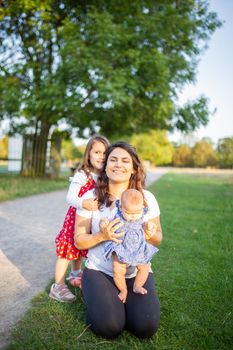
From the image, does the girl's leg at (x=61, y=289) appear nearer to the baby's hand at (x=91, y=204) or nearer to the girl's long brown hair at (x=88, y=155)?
the baby's hand at (x=91, y=204)

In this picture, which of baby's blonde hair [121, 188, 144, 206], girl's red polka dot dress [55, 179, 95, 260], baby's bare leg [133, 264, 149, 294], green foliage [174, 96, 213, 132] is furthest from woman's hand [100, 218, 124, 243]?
green foliage [174, 96, 213, 132]

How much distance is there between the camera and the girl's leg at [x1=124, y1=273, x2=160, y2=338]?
260 cm

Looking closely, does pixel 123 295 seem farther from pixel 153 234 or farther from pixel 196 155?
pixel 196 155

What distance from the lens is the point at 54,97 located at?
12.3 metres

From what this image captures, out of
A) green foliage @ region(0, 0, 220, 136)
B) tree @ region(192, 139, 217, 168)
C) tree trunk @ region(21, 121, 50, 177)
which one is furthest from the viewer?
tree @ region(192, 139, 217, 168)

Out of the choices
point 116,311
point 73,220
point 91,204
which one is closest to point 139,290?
point 116,311

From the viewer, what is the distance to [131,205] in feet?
8.61

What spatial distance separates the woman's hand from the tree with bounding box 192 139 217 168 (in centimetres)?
7418

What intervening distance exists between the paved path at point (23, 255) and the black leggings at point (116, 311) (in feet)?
2.27

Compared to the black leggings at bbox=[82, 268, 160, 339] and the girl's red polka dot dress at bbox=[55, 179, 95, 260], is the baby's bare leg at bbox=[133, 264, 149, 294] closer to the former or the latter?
the black leggings at bbox=[82, 268, 160, 339]

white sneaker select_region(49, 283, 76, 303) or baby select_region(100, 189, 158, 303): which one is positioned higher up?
baby select_region(100, 189, 158, 303)

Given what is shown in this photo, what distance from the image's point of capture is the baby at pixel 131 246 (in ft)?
8.74

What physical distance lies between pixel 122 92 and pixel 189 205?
4.69 meters

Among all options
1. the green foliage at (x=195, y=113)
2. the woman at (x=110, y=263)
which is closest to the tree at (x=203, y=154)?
the green foliage at (x=195, y=113)
